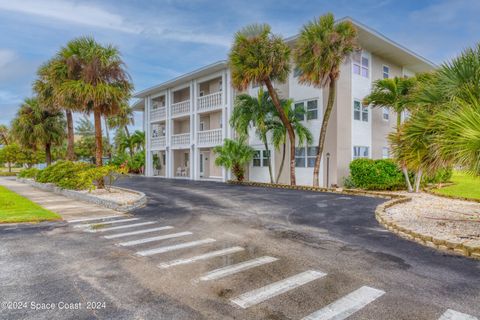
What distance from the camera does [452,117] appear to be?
6652mm

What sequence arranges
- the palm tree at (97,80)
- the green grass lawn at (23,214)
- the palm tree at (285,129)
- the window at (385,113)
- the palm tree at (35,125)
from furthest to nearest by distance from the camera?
the palm tree at (35,125) < the window at (385,113) < the palm tree at (285,129) < the palm tree at (97,80) < the green grass lawn at (23,214)

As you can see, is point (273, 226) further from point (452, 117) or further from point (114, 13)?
point (114, 13)

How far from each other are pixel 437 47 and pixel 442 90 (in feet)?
76.9

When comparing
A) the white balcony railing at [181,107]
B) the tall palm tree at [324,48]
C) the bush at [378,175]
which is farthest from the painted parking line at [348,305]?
the white balcony railing at [181,107]

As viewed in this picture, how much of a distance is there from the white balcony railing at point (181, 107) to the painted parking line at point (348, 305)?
2512 cm

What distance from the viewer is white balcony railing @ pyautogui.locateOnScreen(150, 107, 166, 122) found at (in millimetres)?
30953

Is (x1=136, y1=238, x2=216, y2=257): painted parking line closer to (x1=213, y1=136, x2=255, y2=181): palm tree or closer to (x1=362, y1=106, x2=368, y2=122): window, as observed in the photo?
(x1=213, y1=136, x2=255, y2=181): palm tree

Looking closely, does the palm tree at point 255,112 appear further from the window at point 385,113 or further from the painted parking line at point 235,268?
the painted parking line at point 235,268

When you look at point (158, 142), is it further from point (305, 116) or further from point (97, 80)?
point (305, 116)

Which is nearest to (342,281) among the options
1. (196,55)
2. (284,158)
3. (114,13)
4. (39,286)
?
(39,286)

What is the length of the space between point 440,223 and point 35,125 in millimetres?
29764

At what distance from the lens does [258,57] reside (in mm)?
17656

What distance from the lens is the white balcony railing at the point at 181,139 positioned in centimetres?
2791

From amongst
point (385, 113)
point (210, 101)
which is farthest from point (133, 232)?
point (385, 113)
